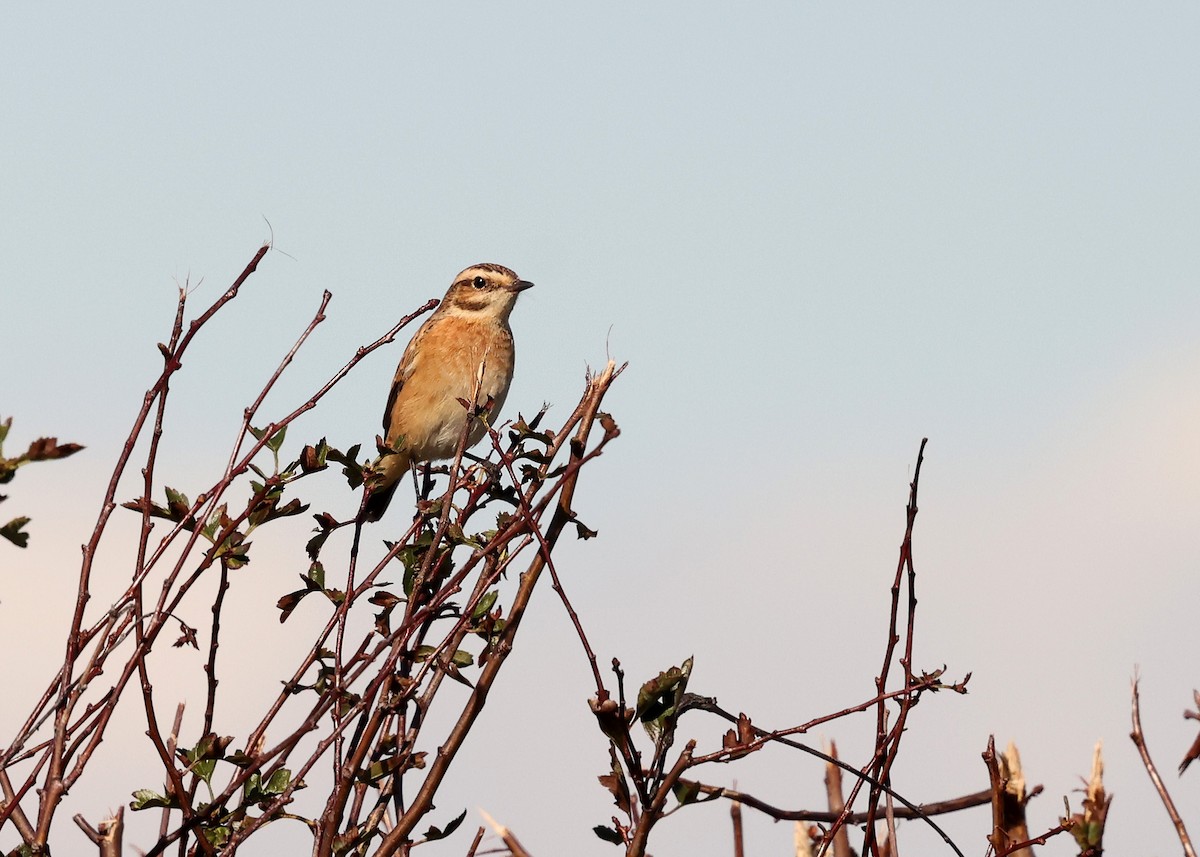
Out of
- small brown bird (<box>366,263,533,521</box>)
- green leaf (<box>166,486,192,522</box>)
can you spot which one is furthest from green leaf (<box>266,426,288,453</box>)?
small brown bird (<box>366,263,533,521</box>)

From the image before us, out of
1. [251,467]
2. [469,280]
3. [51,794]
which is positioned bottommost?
[51,794]

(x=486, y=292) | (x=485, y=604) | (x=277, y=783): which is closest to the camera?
(x=277, y=783)

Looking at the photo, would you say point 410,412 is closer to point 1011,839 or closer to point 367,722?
point 367,722

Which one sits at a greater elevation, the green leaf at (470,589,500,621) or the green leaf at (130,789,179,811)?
the green leaf at (470,589,500,621)

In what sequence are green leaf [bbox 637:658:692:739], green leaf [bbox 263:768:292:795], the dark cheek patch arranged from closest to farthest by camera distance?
green leaf [bbox 637:658:692:739] < green leaf [bbox 263:768:292:795] < the dark cheek patch

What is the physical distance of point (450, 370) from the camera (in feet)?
28.4

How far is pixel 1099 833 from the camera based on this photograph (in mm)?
2855

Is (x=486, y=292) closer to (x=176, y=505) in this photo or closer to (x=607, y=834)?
(x=176, y=505)

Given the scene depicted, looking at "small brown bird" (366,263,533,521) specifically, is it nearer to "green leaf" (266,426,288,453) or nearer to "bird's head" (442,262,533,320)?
"bird's head" (442,262,533,320)

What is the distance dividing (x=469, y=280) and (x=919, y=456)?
6291mm

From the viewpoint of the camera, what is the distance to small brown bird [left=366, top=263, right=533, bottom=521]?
333 inches

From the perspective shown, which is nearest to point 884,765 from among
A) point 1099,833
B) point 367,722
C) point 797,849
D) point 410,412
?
point 797,849

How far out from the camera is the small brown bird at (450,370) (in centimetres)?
846

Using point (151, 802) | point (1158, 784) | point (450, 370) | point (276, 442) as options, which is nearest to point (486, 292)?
point (450, 370)
